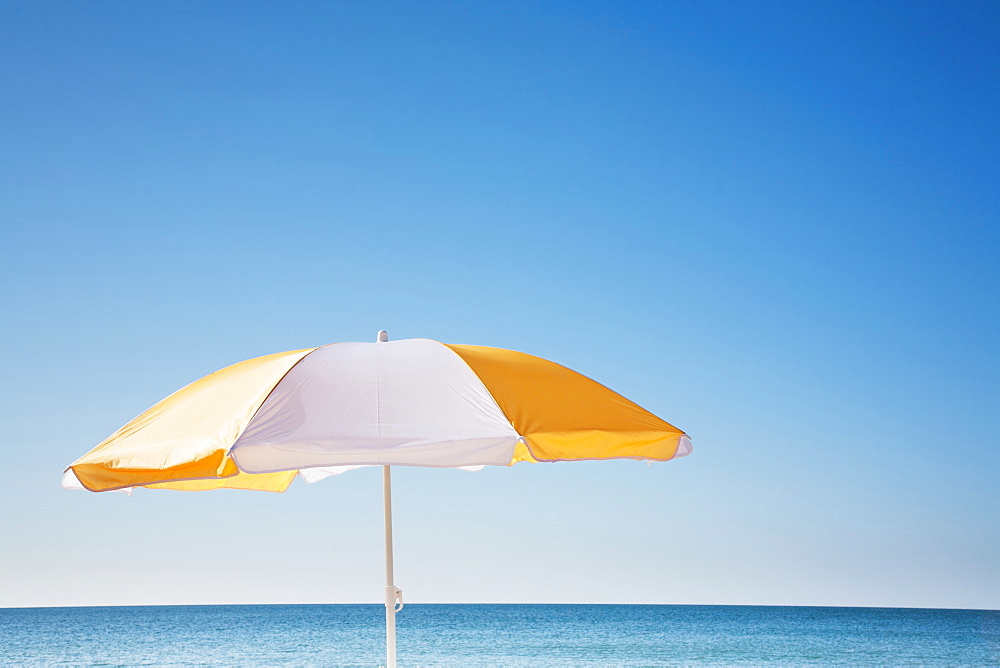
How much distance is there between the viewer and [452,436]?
2467 mm

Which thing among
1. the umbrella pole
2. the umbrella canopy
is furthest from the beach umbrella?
the umbrella pole

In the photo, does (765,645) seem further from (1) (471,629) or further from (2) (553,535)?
(2) (553,535)

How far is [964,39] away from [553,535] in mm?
37063

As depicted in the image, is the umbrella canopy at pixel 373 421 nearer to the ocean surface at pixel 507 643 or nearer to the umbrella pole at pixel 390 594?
the umbrella pole at pixel 390 594

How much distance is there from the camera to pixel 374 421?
2.54 metres

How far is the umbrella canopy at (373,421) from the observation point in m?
2.49

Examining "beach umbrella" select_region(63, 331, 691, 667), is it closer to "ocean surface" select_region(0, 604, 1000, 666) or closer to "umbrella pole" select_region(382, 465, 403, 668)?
"umbrella pole" select_region(382, 465, 403, 668)

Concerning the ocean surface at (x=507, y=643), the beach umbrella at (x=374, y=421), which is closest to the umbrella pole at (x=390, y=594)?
the beach umbrella at (x=374, y=421)

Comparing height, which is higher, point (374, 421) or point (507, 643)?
point (374, 421)

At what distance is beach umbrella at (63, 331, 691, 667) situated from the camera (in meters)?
2.49

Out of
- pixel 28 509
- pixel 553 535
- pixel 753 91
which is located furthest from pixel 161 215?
pixel 553 535

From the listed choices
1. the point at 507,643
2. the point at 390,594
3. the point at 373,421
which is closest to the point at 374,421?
the point at 373,421

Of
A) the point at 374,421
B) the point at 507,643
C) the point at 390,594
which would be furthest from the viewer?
the point at 507,643

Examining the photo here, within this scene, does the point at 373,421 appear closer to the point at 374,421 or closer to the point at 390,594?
the point at 374,421
